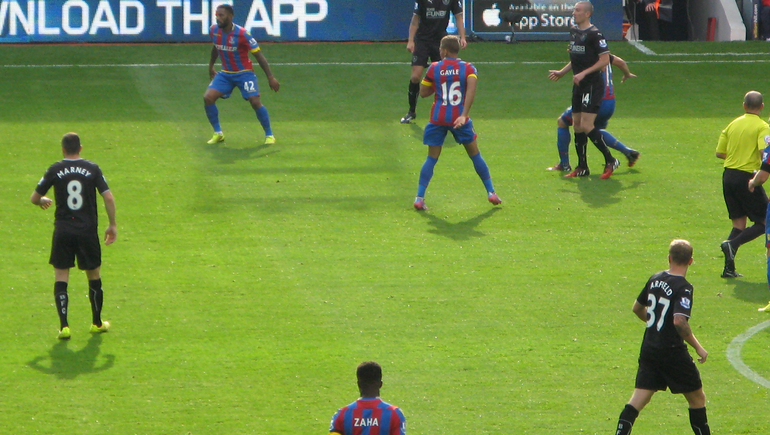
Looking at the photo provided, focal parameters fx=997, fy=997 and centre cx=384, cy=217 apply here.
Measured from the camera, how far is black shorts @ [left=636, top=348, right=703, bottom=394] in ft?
23.7

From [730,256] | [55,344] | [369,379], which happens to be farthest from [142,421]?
[730,256]

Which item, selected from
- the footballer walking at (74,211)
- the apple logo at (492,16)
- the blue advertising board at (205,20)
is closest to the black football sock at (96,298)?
the footballer walking at (74,211)

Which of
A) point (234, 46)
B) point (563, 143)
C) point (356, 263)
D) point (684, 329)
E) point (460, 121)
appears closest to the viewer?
point (684, 329)

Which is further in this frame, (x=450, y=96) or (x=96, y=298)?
(x=450, y=96)

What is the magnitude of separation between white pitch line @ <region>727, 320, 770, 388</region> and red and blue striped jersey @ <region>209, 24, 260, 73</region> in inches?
339

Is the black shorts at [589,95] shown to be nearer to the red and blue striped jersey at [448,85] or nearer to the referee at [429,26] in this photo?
the red and blue striped jersey at [448,85]

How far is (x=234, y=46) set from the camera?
1538 centimetres

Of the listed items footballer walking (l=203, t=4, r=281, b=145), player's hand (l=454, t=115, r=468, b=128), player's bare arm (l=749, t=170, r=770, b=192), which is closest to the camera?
player's bare arm (l=749, t=170, r=770, b=192)

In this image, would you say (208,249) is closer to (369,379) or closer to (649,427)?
(649,427)

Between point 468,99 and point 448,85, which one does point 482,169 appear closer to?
point 468,99

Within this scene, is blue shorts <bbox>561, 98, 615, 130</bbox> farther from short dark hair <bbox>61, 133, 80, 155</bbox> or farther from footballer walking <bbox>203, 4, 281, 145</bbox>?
short dark hair <bbox>61, 133, 80, 155</bbox>

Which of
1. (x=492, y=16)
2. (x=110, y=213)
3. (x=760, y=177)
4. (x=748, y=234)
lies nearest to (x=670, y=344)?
(x=760, y=177)

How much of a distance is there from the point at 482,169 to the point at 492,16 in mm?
10434

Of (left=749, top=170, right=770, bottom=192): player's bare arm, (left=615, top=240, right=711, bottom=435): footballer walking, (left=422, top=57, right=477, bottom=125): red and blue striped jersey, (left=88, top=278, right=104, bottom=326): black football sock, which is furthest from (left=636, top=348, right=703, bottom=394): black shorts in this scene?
(left=422, top=57, right=477, bottom=125): red and blue striped jersey
